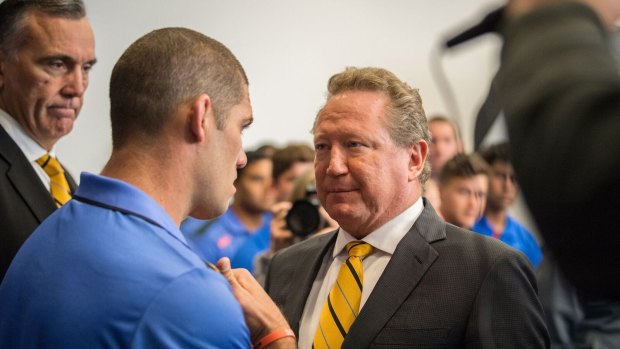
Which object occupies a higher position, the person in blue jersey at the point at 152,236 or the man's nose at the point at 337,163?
the person in blue jersey at the point at 152,236

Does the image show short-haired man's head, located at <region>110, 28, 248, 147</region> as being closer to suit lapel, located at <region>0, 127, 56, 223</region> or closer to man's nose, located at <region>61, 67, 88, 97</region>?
suit lapel, located at <region>0, 127, 56, 223</region>

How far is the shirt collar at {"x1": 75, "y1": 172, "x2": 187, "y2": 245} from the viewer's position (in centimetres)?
117

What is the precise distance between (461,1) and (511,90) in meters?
3.75

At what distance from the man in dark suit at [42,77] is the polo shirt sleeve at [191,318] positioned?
1036 millimetres

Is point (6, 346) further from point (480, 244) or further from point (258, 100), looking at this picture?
point (258, 100)

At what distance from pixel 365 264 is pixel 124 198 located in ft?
2.41

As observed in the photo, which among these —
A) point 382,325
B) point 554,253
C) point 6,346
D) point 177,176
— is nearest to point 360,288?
point 382,325

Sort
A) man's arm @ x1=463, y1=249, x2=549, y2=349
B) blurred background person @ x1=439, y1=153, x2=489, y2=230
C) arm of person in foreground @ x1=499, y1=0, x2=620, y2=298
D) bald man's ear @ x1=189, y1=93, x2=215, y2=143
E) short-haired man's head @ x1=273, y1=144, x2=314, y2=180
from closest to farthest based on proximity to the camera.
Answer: arm of person in foreground @ x1=499, y1=0, x2=620, y2=298 → bald man's ear @ x1=189, y1=93, x2=215, y2=143 → man's arm @ x1=463, y1=249, x2=549, y2=349 → blurred background person @ x1=439, y1=153, x2=489, y2=230 → short-haired man's head @ x1=273, y1=144, x2=314, y2=180

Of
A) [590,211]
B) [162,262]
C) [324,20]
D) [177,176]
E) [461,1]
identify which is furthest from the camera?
[324,20]

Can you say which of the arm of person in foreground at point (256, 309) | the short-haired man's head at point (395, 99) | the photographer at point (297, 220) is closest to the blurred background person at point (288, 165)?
the photographer at point (297, 220)

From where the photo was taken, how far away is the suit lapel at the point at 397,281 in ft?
5.28

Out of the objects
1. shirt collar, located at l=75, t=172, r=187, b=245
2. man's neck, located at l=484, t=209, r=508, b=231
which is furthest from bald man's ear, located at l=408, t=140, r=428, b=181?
man's neck, located at l=484, t=209, r=508, b=231

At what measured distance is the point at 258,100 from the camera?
4613 millimetres

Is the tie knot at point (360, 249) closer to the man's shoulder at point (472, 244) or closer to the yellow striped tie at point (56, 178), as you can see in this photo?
the man's shoulder at point (472, 244)
